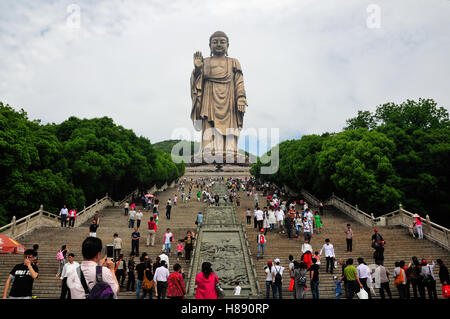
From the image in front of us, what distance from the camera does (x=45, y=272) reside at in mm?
10727

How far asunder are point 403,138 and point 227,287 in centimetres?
1890

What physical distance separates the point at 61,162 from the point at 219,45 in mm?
41221

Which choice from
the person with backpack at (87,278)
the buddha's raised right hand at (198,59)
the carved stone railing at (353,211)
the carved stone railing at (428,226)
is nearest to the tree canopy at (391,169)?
the carved stone railing at (353,211)

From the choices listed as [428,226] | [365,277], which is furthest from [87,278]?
[428,226]

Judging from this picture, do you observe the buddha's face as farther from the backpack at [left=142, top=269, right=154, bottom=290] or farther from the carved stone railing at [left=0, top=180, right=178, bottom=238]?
the backpack at [left=142, top=269, right=154, bottom=290]

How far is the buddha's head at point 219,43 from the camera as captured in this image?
54.8 meters

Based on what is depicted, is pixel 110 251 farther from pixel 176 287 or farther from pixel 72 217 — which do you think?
pixel 72 217

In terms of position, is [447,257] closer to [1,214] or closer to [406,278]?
[406,278]

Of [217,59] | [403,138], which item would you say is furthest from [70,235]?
[217,59]

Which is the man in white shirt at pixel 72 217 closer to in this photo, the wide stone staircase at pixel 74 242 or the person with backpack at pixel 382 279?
the wide stone staircase at pixel 74 242

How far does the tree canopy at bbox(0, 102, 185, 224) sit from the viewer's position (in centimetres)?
1533

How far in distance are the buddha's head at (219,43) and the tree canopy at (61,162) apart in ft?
99.6
